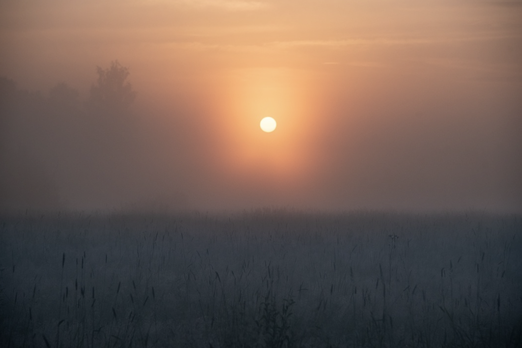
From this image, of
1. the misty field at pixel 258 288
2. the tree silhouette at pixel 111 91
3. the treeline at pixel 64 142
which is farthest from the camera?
the tree silhouette at pixel 111 91

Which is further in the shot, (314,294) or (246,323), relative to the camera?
(314,294)

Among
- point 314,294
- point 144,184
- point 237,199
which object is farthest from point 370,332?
point 144,184

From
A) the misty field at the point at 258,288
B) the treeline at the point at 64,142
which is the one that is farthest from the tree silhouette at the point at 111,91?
the misty field at the point at 258,288

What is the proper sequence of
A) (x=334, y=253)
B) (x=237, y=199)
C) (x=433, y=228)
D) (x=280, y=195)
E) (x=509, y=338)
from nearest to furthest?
(x=509, y=338)
(x=334, y=253)
(x=433, y=228)
(x=280, y=195)
(x=237, y=199)

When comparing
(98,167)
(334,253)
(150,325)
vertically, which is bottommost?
(150,325)

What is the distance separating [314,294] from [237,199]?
2085 cm

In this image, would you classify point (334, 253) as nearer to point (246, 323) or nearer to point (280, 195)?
point (246, 323)

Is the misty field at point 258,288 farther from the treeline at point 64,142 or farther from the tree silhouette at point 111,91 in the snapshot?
the tree silhouette at point 111,91

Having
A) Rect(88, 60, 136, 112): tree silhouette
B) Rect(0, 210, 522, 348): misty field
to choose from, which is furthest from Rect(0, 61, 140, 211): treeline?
Rect(0, 210, 522, 348): misty field

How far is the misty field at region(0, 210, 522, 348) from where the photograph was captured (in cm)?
→ 536

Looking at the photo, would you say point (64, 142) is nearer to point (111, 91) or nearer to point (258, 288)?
point (111, 91)

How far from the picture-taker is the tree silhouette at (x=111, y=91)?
114 feet

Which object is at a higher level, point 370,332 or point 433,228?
point 433,228

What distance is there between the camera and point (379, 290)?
253 inches
